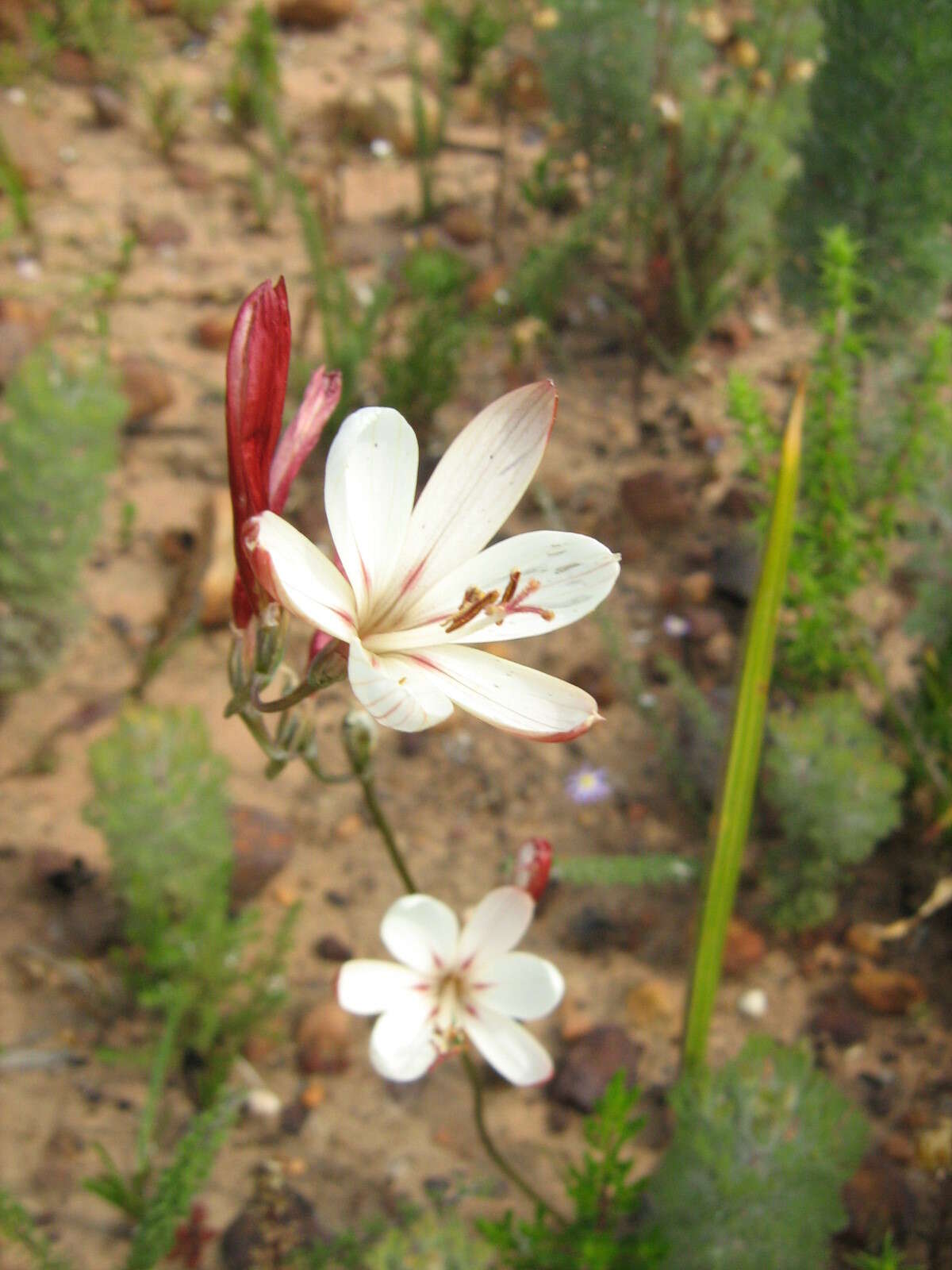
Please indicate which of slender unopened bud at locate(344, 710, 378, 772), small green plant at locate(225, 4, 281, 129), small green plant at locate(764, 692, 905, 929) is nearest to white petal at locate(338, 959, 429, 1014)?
slender unopened bud at locate(344, 710, 378, 772)

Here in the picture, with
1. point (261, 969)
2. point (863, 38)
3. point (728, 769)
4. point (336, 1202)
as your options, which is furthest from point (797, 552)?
point (336, 1202)

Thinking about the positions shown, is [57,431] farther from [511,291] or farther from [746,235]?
[746,235]

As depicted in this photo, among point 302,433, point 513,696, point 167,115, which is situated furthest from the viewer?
point 167,115

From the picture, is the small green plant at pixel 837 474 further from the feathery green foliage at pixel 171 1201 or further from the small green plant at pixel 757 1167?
the feathery green foliage at pixel 171 1201

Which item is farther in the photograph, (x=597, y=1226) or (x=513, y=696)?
(x=597, y=1226)

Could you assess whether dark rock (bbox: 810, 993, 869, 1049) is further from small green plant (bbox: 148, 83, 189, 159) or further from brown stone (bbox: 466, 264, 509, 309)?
small green plant (bbox: 148, 83, 189, 159)

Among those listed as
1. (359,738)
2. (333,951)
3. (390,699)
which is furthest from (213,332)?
(390,699)

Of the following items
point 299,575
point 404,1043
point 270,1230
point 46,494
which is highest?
point 299,575

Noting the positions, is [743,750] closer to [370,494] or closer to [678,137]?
[370,494]
